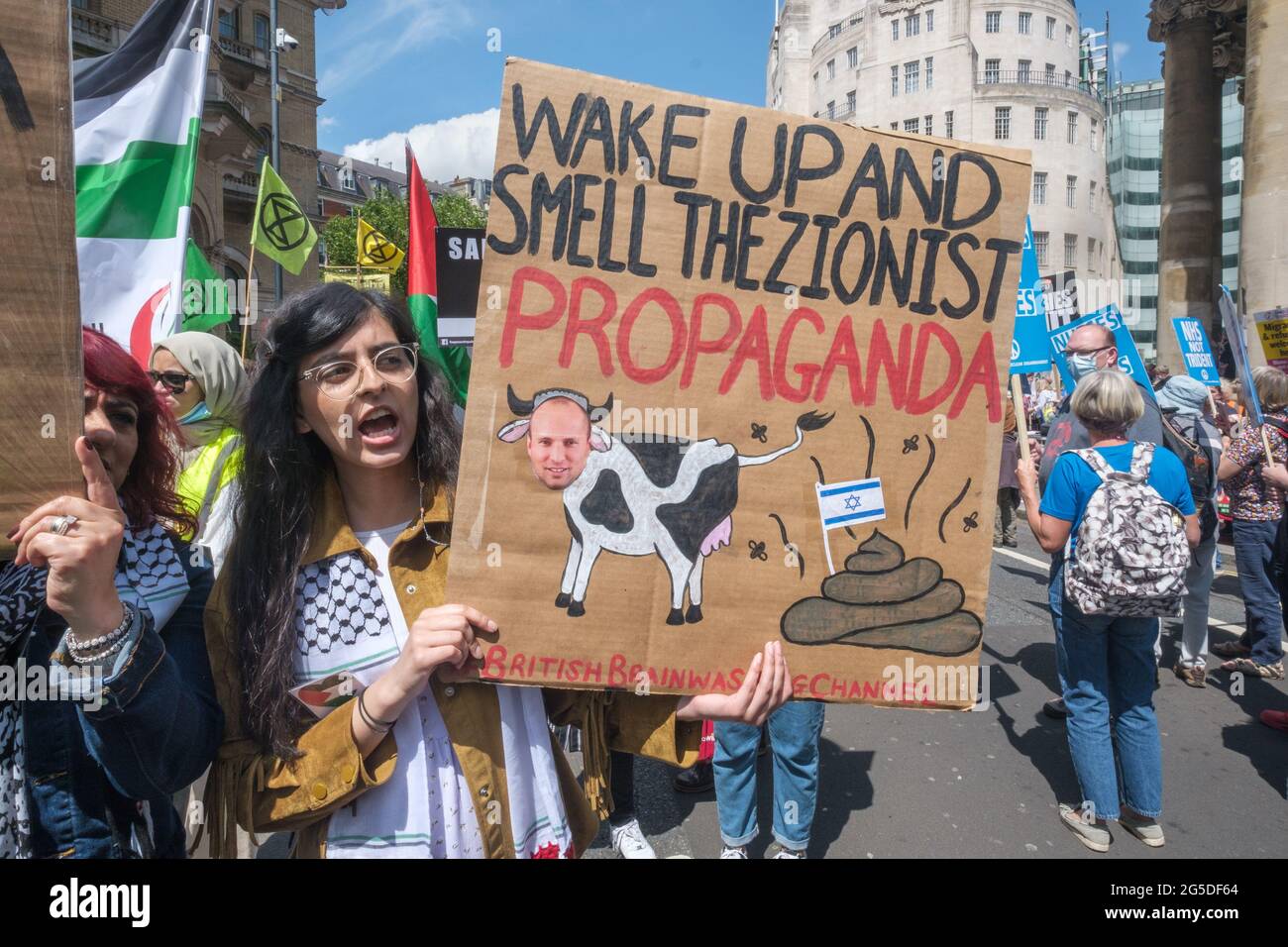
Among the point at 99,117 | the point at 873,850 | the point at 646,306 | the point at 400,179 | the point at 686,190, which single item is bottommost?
the point at 873,850

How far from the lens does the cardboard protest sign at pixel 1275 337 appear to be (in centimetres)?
582

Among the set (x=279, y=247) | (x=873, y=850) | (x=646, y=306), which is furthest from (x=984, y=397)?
(x=279, y=247)

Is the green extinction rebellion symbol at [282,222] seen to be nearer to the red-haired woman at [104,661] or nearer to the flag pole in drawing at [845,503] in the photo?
the red-haired woman at [104,661]

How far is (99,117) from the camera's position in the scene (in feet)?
11.1

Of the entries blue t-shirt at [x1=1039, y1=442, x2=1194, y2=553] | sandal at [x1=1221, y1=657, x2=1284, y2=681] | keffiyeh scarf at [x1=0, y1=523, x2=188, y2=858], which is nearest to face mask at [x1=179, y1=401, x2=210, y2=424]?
keffiyeh scarf at [x1=0, y1=523, x2=188, y2=858]

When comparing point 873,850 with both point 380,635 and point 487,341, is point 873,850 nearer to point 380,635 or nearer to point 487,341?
point 380,635

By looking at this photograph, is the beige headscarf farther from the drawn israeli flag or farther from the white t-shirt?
the drawn israeli flag

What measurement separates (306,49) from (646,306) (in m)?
40.7

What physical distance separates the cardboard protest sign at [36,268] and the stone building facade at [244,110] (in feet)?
41.8

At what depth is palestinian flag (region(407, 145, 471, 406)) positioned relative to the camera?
210 inches

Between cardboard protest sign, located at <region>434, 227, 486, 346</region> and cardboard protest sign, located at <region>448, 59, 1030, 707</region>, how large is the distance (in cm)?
442

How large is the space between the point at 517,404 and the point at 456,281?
4.76m

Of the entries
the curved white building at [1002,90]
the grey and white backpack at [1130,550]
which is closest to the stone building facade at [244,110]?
the grey and white backpack at [1130,550]

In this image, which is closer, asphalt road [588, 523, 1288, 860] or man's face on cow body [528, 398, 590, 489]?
man's face on cow body [528, 398, 590, 489]
